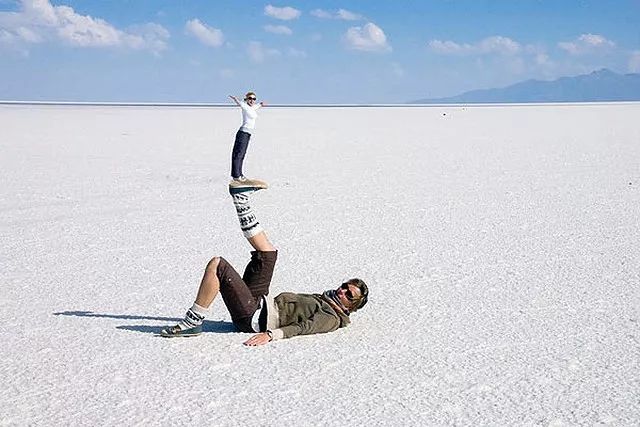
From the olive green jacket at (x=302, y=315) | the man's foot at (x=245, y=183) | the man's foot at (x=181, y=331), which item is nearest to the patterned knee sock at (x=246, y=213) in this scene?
the man's foot at (x=245, y=183)

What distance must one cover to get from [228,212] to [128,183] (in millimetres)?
4377

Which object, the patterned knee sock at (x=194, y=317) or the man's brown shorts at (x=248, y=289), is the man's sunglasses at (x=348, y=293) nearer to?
the man's brown shorts at (x=248, y=289)

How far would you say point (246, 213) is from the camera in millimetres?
5336

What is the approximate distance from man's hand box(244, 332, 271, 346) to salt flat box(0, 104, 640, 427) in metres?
0.08

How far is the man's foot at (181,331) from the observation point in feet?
18.3

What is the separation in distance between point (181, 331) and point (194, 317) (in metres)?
0.18

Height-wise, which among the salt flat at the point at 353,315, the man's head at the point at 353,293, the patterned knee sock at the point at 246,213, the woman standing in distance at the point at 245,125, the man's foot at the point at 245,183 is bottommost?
the salt flat at the point at 353,315

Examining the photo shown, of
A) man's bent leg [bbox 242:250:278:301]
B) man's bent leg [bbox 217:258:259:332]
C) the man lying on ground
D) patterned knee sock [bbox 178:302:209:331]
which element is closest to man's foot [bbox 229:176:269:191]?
the man lying on ground

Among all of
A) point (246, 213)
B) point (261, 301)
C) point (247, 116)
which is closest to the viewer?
point (247, 116)

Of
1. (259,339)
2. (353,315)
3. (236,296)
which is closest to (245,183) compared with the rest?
(236,296)

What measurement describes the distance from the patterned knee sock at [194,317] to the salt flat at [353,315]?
0.14 m

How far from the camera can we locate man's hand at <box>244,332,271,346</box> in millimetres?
5379

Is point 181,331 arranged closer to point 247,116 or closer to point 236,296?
point 236,296

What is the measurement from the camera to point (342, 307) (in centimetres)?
570
